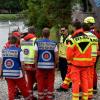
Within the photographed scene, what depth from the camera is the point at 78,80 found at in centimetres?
969

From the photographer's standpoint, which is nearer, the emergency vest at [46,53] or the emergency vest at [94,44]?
the emergency vest at [46,53]

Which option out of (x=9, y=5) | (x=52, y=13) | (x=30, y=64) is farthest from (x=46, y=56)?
(x=9, y=5)

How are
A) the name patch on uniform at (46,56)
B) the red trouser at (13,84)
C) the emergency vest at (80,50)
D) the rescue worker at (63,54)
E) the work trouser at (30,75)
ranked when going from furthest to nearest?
1. the rescue worker at (63,54)
2. the work trouser at (30,75)
3. the name patch on uniform at (46,56)
4. the red trouser at (13,84)
5. the emergency vest at (80,50)

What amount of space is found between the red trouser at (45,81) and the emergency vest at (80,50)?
0.78 meters

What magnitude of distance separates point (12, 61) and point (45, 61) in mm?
835

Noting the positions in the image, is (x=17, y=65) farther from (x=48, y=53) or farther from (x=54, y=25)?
(x=54, y=25)

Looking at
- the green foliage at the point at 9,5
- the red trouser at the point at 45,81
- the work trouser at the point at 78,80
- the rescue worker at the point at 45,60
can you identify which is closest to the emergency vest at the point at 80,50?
the work trouser at the point at 78,80

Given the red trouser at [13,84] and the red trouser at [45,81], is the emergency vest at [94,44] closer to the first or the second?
the red trouser at [45,81]

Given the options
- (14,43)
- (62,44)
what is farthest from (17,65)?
(62,44)

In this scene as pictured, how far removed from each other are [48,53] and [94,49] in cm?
127

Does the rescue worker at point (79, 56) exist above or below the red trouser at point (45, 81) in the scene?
above

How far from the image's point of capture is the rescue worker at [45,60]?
10109mm

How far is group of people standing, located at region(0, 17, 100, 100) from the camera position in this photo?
31.6 feet

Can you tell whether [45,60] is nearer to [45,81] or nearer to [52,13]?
[45,81]
